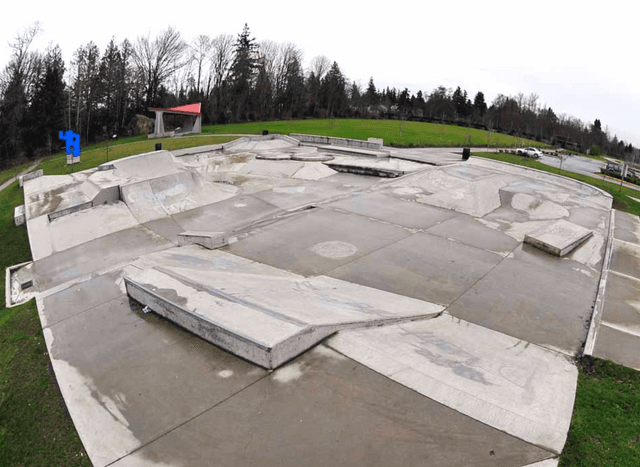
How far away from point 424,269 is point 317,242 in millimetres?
3681

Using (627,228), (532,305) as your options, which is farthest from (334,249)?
(627,228)

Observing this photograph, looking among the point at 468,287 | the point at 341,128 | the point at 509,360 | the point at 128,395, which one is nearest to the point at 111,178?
the point at 128,395

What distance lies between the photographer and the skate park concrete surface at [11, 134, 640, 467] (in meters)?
5.76

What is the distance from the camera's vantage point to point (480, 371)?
720 cm

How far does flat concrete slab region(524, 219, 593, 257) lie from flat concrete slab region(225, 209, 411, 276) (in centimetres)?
438

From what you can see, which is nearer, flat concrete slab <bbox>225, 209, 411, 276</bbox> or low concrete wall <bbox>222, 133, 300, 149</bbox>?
flat concrete slab <bbox>225, 209, 411, 276</bbox>

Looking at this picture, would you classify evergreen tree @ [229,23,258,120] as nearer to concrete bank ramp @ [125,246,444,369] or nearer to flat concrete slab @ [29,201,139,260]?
flat concrete slab @ [29,201,139,260]

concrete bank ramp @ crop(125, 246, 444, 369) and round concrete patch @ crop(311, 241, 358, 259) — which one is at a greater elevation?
round concrete patch @ crop(311, 241, 358, 259)

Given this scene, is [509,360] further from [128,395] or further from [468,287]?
[128,395]

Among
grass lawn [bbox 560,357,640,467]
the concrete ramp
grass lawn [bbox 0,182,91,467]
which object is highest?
the concrete ramp

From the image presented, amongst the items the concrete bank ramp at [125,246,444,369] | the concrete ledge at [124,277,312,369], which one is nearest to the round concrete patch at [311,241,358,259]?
the concrete bank ramp at [125,246,444,369]

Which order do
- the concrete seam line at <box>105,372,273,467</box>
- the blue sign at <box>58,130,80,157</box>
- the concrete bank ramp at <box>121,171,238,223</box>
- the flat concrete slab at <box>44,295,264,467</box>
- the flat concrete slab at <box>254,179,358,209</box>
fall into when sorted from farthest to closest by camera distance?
the blue sign at <box>58,130,80,157</box>
the flat concrete slab at <box>254,179,358,209</box>
the concrete bank ramp at <box>121,171,238,223</box>
the flat concrete slab at <box>44,295,264,467</box>
the concrete seam line at <box>105,372,273,467</box>

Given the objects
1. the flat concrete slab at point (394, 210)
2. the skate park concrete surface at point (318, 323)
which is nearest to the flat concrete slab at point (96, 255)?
the skate park concrete surface at point (318, 323)

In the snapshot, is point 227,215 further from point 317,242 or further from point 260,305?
point 260,305
